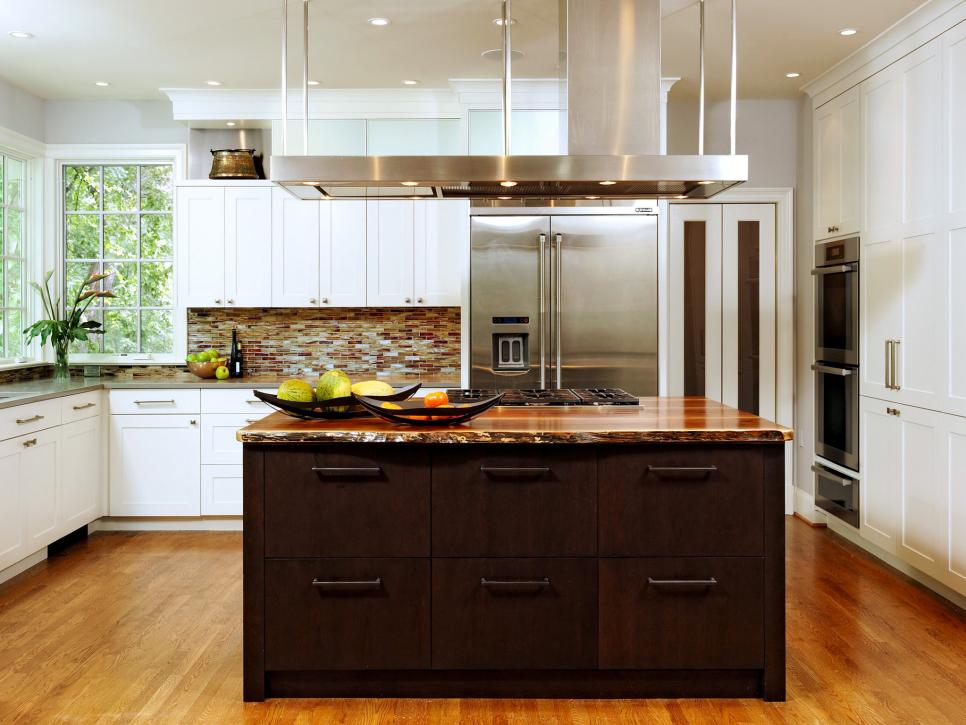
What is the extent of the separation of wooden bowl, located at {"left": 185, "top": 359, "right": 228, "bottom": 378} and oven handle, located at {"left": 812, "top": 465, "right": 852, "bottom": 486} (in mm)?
3748

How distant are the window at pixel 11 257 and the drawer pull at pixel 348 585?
3.42 metres

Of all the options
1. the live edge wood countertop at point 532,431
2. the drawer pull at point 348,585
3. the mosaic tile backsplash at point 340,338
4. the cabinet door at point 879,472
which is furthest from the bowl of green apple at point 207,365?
the cabinet door at point 879,472

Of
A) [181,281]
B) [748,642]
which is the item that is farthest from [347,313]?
[748,642]

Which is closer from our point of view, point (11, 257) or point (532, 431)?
point (532, 431)

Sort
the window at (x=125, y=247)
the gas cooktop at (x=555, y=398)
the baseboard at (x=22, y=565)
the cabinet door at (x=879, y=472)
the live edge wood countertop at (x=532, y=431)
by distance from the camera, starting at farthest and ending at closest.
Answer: the window at (x=125, y=247) < the cabinet door at (x=879, y=472) < the baseboard at (x=22, y=565) < the gas cooktop at (x=555, y=398) < the live edge wood countertop at (x=532, y=431)

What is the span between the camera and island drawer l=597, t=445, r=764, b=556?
2588mm

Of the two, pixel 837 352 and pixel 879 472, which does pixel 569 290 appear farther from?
pixel 879 472

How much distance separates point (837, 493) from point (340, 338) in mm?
3228

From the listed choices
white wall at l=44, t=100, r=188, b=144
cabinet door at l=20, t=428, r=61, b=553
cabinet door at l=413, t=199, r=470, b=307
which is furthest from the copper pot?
cabinet door at l=20, t=428, r=61, b=553

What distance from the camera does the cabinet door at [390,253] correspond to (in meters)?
5.07

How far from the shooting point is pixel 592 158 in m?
3.07

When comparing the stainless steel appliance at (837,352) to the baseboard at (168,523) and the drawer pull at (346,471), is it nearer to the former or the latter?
the drawer pull at (346,471)

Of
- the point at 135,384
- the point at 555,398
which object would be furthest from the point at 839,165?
the point at 135,384

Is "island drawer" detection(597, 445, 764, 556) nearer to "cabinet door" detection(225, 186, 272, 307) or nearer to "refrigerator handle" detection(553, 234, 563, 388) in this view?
"refrigerator handle" detection(553, 234, 563, 388)
